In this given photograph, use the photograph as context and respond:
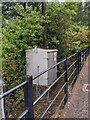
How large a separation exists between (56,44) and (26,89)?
9.01 meters

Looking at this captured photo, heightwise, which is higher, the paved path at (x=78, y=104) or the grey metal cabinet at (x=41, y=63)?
the grey metal cabinet at (x=41, y=63)

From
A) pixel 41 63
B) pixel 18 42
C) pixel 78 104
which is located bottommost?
pixel 78 104

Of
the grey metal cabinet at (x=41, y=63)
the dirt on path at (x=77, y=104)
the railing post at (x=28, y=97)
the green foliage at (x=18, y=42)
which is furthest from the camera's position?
the green foliage at (x=18, y=42)

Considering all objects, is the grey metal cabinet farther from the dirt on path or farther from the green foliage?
the dirt on path

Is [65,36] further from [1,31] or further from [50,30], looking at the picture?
[1,31]

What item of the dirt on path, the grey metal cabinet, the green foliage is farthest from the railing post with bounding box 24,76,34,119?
the green foliage

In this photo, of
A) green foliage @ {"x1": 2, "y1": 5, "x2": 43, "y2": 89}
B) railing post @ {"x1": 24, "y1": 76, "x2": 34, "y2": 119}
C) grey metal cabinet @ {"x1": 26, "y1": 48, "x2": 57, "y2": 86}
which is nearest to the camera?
railing post @ {"x1": 24, "y1": 76, "x2": 34, "y2": 119}

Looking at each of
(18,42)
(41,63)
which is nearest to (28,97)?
(41,63)

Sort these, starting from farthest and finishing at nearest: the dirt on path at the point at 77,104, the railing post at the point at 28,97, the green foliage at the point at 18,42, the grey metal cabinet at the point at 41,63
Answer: the green foliage at the point at 18,42, the grey metal cabinet at the point at 41,63, the dirt on path at the point at 77,104, the railing post at the point at 28,97

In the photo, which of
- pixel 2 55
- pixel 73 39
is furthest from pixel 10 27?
pixel 73 39

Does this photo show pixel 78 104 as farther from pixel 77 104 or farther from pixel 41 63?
pixel 41 63

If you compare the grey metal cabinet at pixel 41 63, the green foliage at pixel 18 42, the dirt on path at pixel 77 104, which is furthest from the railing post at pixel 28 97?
the green foliage at pixel 18 42

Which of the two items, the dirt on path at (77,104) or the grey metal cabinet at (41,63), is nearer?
the dirt on path at (77,104)

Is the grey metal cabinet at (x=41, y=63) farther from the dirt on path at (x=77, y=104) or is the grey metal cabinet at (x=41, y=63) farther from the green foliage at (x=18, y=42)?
the dirt on path at (x=77, y=104)
